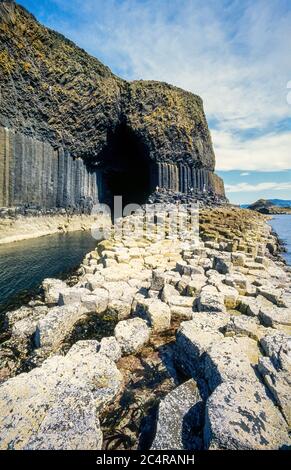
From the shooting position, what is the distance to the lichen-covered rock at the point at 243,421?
1.98 metres

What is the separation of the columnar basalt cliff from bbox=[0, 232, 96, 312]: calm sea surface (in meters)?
7.01

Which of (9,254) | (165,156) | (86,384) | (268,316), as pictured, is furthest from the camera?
(165,156)

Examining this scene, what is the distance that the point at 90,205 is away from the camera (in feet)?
93.6

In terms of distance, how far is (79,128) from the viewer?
25.3 metres

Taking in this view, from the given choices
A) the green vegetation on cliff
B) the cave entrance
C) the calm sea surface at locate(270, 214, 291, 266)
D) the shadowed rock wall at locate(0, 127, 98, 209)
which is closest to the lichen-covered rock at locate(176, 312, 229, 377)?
the calm sea surface at locate(270, 214, 291, 266)

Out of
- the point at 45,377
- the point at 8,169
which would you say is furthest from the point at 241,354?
the point at 8,169

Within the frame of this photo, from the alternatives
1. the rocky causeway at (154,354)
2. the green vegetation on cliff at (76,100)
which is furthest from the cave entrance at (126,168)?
the rocky causeway at (154,354)

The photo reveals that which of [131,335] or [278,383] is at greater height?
[278,383]

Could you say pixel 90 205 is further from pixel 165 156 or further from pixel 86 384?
pixel 86 384

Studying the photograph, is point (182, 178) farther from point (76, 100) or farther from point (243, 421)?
point (243, 421)

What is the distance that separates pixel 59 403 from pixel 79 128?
27.2 m

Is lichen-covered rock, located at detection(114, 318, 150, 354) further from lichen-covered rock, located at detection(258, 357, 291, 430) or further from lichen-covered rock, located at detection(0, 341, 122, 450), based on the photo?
lichen-covered rock, located at detection(258, 357, 291, 430)

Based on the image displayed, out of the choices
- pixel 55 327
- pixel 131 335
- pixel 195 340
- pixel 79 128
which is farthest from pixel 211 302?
pixel 79 128

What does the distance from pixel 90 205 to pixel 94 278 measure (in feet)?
76.0
